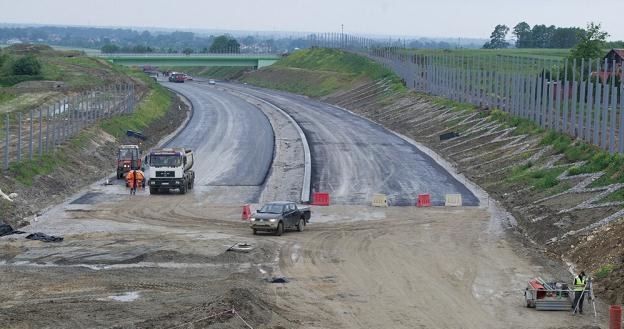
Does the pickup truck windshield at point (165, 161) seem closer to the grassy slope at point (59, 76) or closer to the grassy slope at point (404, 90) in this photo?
the grassy slope at point (404, 90)

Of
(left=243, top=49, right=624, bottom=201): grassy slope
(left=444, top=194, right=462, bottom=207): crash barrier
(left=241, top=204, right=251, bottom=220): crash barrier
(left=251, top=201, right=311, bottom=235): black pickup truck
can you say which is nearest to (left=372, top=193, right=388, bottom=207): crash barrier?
(left=444, top=194, right=462, bottom=207): crash barrier

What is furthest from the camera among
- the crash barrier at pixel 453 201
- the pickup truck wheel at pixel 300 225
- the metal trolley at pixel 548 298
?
the crash barrier at pixel 453 201

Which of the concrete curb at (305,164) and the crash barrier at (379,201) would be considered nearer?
the crash barrier at (379,201)

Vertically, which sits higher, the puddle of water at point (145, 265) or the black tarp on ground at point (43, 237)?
the puddle of water at point (145, 265)

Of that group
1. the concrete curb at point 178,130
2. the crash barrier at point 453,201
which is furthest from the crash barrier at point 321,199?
the concrete curb at point 178,130

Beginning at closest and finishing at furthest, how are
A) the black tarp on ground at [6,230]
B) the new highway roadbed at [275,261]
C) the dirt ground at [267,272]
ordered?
the dirt ground at [267,272] → the new highway roadbed at [275,261] → the black tarp on ground at [6,230]

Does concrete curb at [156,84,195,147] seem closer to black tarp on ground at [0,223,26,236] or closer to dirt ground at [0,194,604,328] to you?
dirt ground at [0,194,604,328]

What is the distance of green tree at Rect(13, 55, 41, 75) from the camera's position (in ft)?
402

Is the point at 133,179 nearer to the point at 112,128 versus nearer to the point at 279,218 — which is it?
the point at 279,218

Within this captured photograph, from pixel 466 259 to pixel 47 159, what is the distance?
105 feet

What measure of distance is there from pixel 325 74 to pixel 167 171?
114221 mm

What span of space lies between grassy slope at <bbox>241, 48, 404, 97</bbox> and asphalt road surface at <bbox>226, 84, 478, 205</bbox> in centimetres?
2984

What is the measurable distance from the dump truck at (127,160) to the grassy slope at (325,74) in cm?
6433

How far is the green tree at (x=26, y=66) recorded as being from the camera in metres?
122
